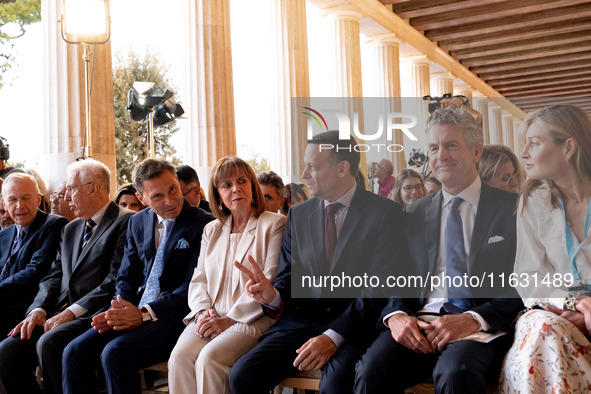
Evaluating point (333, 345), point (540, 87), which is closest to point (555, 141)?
point (333, 345)

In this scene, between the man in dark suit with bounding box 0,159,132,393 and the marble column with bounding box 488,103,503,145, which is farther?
the man in dark suit with bounding box 0,159,132,393

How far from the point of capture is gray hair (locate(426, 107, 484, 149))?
3.26 meters

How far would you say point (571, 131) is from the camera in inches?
120

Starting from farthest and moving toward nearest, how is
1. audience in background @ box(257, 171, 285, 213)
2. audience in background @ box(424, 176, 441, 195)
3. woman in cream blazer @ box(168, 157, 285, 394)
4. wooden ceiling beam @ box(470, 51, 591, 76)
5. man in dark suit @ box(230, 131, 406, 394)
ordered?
wooden ceiling beam @ box(470, 51, 591, 76), audience in background @ box(257, 171, 285, 213), woman in cream blazer @ box(168, 157, 285, 394), man in dark suit @ box(230, 131, 406, 394), audience in background @ box(424, 176, 441, 195)

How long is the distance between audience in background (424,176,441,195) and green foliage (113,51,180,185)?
67.7 feet

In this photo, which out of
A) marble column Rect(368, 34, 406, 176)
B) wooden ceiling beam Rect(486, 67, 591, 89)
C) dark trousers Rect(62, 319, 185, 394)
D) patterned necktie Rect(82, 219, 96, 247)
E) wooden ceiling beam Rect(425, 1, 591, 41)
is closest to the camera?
dark trousers Rect(62, 319, 185, 394)

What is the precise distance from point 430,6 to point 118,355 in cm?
1509

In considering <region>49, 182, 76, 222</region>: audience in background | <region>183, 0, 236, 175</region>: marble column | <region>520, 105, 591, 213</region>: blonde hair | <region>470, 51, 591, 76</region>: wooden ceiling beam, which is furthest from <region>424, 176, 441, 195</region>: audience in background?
<region>470, 51, 591, 76</region>: wooden ceiling beam

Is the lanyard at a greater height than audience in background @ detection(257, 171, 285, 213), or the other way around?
audience in background @ detection(257, 171, 285, 213)

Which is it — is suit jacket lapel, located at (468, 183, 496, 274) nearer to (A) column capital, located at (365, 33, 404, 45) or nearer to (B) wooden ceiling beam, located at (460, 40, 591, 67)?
(A) column capital, located at (365, 33, 404, 45)

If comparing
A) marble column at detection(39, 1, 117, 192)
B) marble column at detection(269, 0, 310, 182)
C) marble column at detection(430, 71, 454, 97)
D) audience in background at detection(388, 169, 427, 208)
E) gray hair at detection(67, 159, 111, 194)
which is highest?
marble column at detection(430, 71, 454, 97)

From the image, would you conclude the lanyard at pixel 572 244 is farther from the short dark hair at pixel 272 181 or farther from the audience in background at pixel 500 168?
the short dark hair at pixel 272 181

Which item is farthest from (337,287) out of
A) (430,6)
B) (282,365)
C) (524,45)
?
(524,45)

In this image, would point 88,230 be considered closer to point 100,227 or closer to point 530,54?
point 100,227
